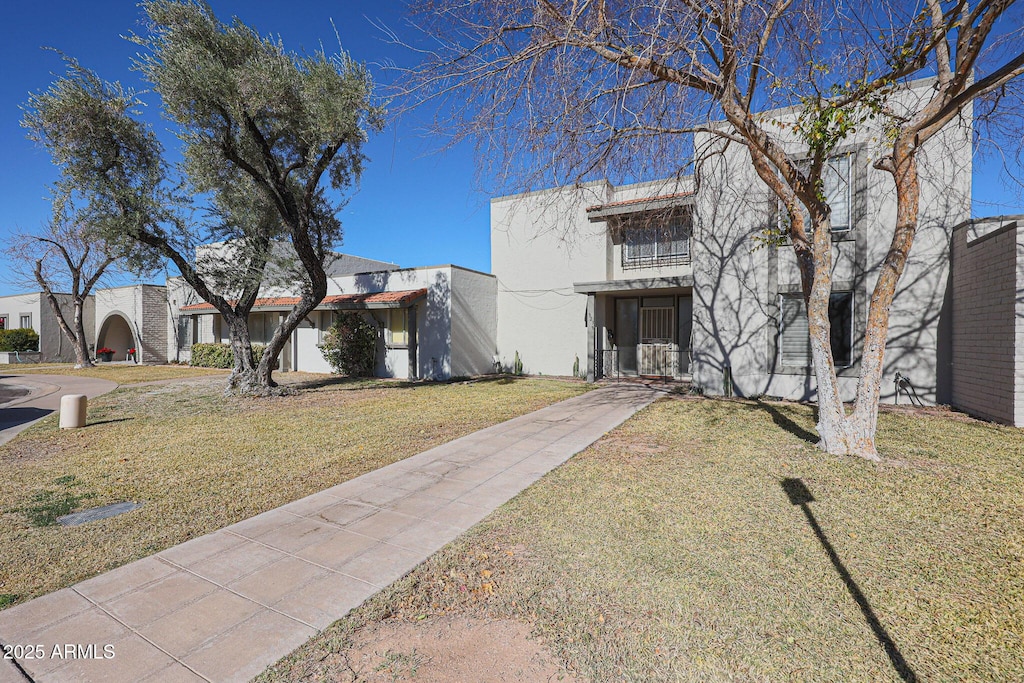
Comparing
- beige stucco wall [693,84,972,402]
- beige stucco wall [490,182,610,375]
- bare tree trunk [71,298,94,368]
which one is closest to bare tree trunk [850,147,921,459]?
beige stucco wall [693,84,972,402]

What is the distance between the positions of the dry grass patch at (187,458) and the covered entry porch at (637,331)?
8.90ft

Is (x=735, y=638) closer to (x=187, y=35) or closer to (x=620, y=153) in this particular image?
(x=620, y=153)

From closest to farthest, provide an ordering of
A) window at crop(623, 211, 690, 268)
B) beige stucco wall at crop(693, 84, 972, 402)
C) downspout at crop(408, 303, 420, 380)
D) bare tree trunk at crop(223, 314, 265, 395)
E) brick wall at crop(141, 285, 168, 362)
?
1. beige stucco wall at crop(693, 84, 972, 402)
2. bare tree trunk at crop(223, 314, 265, 395)
3. window at crop(623, 211, 690, 268)
4. downspout at crop(408, 303, 420, 380)
5. brick wall at crop(141, 285, 168, 362)

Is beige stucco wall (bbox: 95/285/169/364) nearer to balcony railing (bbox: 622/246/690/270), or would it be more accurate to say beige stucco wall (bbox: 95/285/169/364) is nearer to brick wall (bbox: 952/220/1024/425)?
balcony railing (bbox: 622/246/690/270)

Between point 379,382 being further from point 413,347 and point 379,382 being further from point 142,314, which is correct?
point 142,314

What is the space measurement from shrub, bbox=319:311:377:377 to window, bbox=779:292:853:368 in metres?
13.1

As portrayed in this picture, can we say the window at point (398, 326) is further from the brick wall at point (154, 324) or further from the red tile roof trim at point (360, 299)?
the brick wall at point (154, 324)

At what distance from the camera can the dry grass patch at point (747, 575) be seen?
2498mm

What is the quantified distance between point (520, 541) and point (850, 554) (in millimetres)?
2572

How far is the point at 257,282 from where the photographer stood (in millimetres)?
12719

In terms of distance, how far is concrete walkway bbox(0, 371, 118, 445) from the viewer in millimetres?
9094

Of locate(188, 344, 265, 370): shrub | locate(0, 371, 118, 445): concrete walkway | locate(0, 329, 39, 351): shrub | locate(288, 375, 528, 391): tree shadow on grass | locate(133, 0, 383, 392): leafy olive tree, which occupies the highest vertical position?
locate(133, 0, 383, 392): leafy olive tree

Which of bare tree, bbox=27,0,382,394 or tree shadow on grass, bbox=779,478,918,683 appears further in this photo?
bare tree, bbox=27,0,382,394

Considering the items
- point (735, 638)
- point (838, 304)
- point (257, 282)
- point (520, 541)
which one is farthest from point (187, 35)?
point (838, 304)
